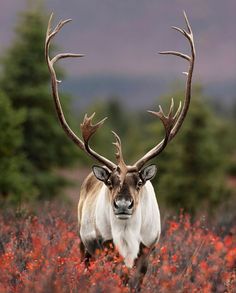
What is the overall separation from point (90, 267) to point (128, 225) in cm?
70

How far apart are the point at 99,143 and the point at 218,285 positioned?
38242 mm

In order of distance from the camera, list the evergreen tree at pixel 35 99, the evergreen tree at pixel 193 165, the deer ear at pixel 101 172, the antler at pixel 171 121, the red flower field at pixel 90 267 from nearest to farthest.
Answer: the red flower field at pixel 90 267 < the deer ear at pixel 101 172 < the antler at pixel 171 121 < the evergreen tree at pixel 35 99 < the evergreen tree at pixel 193 165

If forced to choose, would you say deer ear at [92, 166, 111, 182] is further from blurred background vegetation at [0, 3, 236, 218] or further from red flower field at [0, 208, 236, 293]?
blurred background vegetation at [0, 3, 236, 218]

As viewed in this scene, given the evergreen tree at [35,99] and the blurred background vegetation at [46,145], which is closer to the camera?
the blurred background vegetation at [46,145]

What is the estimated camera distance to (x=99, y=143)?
144 ft

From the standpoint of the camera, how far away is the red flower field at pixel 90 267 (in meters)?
4.65

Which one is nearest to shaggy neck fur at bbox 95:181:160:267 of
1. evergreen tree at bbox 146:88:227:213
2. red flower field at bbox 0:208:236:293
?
red flower field at bbox 0:208:236:293

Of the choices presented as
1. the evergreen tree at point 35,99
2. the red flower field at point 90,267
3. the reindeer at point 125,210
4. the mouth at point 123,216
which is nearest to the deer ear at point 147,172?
the reindeer at point 125,210

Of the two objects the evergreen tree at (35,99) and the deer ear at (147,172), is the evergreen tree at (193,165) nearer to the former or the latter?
the evergreen tree at (35,99)

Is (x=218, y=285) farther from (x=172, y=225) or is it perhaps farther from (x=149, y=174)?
(x=172, y=225)

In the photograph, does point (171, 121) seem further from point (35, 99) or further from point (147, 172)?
point (35, 99)

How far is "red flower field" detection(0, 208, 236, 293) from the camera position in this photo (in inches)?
183

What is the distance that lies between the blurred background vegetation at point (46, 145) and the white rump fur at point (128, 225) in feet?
13.4

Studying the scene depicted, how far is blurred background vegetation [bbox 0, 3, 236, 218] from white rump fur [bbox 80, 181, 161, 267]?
4.07m
